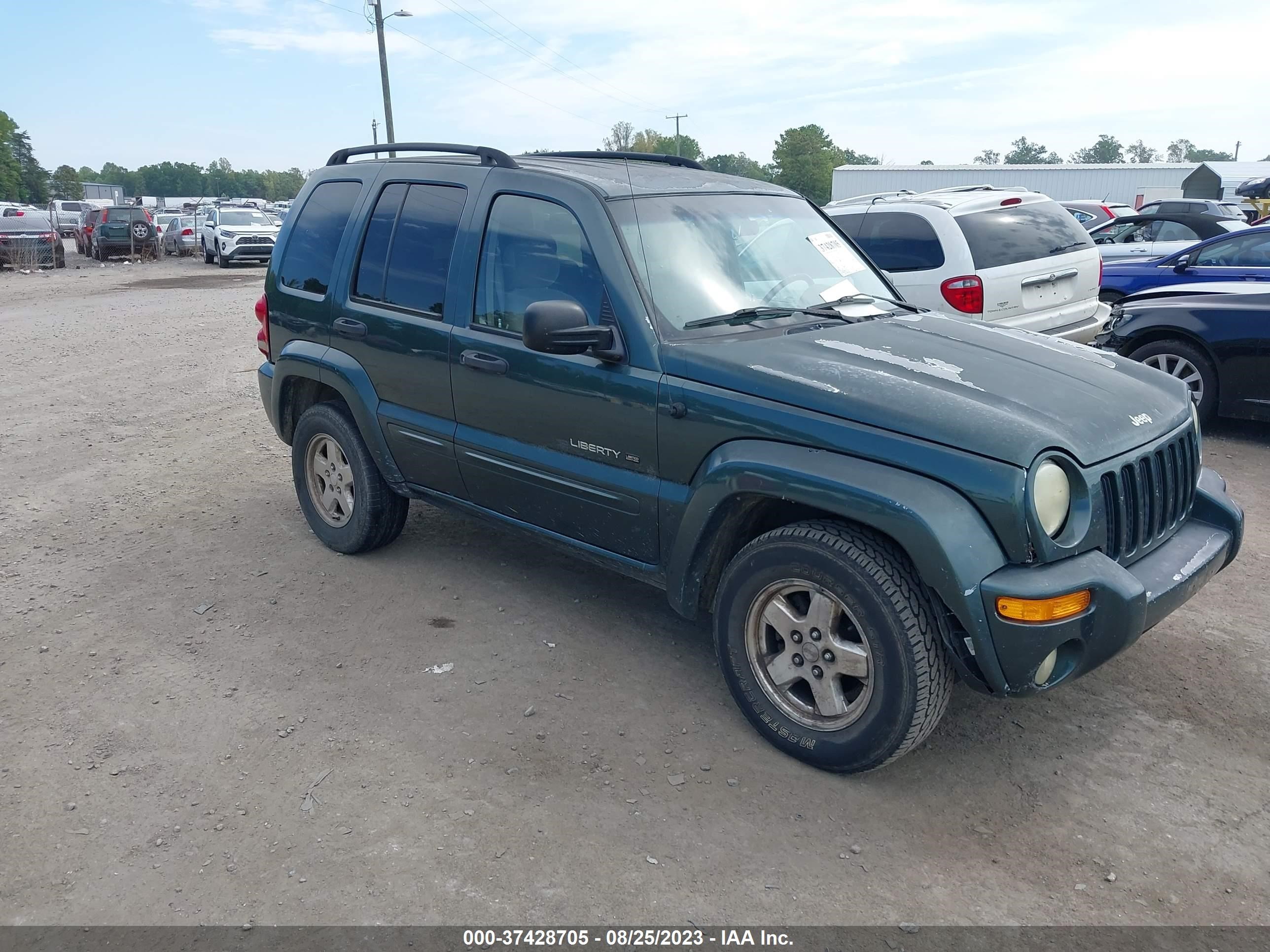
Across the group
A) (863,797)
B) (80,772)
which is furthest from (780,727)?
(80,772)

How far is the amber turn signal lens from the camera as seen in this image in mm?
2871

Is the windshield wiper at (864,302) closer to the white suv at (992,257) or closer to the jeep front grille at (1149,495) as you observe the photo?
the jeep front grille at (1149,495)

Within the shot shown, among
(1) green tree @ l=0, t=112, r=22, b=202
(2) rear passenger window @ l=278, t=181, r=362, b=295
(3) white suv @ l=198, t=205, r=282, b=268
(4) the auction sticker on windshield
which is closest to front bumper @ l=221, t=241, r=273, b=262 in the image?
(3) white suv @ l=198, t=205, r=282, b=268

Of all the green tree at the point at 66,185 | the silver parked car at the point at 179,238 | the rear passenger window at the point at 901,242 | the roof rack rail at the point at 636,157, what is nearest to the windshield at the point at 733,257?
the roof rack rail at the point at 636,157

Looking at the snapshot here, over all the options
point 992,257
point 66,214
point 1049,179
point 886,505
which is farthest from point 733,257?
point 66,214

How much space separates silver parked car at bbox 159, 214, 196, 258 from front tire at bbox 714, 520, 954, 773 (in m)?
34.5

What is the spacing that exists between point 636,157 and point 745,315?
1.60m

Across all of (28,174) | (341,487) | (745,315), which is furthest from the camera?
(28,174)

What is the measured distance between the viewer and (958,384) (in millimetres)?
3314

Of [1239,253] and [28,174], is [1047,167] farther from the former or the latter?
[28,174]

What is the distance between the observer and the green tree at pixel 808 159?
89.4 meters

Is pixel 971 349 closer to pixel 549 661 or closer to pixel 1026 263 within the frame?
pixel 549 661

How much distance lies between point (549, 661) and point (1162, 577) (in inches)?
91.7

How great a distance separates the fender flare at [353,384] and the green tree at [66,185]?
393 feet
